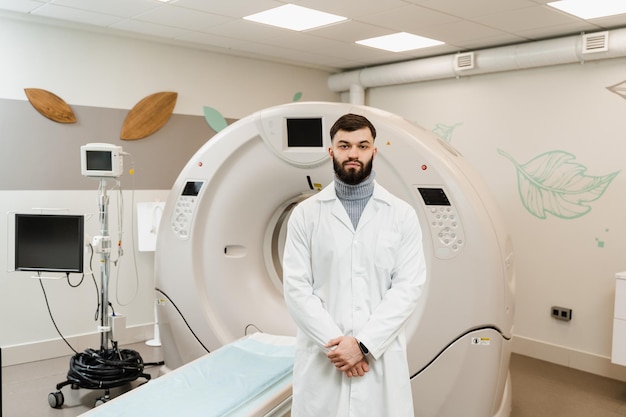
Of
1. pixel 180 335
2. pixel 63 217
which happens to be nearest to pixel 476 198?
pixel 180 335

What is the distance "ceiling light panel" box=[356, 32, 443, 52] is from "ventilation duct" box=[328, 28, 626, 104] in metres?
0.26

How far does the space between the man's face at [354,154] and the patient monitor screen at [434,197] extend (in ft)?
2.58

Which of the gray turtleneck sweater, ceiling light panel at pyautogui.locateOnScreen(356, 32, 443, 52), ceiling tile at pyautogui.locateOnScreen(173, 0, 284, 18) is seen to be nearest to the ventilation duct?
ceiling light panel at pyautogui.locateOnScreen(356, 32, 443, 52)

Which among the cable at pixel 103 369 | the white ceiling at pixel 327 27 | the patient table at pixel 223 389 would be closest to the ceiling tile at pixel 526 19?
the white ceiling at pixel 327 27

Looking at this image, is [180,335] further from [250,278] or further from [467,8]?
[467,8]

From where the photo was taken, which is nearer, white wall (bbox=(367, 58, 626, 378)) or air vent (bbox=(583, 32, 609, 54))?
air vent (bbox=(583, 32, 609, 54))

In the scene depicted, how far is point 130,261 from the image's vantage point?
405cm

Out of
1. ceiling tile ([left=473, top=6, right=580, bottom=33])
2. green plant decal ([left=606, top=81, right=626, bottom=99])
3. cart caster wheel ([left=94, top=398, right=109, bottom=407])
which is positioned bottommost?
cart caster wheel ([left=94, top=398, right=109, bottom=407])

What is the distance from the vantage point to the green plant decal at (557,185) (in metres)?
3.67

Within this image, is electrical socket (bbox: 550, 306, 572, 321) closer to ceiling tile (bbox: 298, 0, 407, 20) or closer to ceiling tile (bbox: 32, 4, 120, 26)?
ceiling tile (bbox: 298, 0, 407, 20)

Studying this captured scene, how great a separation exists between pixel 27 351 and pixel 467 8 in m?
3.24

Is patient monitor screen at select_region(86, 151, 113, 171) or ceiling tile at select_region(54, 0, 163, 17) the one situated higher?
ceiling tile at select_region(54, 0, 163, 17)

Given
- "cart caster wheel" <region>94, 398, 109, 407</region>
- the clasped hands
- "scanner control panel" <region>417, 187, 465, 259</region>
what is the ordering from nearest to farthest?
1. the clasped hands
2. "scanner control panel" <region>417, 187, 465, 259</region>
3. "cart caster wheel" <region>94, 398, 109, 407</region>

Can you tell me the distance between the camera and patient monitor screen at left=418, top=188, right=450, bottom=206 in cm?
241
